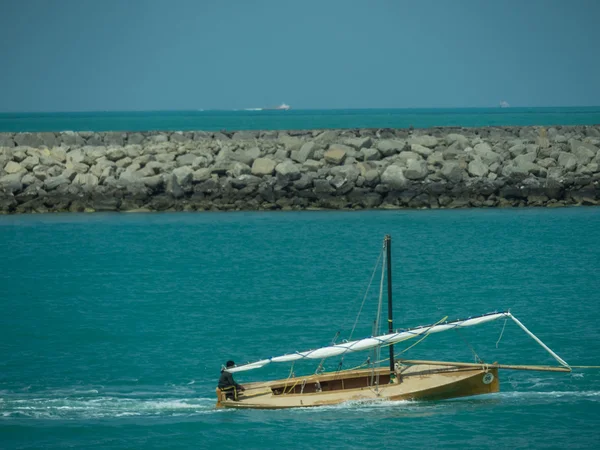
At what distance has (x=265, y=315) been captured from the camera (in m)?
31.9

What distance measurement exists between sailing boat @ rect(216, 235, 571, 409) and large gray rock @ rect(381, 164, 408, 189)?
2795cm

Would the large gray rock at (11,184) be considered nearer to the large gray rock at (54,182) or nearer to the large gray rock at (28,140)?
the large gray rock at (54,182)

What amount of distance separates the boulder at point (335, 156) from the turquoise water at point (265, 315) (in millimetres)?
3477

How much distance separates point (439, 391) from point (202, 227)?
26.9 meters

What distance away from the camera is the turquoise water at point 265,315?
2180 cm

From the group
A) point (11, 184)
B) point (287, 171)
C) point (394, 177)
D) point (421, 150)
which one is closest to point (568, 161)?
point (421, 150)

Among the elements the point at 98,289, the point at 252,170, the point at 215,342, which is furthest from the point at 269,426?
the point at 252,170

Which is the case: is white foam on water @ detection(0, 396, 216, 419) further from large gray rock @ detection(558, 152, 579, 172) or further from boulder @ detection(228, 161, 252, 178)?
large gray rock @ detection(558, 152, 579, 172)

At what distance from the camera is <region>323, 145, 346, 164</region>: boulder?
52.6 metres

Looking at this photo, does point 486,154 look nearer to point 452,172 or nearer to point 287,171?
point 452,172

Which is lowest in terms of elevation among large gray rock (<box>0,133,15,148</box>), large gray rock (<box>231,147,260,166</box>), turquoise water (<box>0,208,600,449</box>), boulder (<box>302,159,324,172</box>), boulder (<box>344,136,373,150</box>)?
turquoise water (<box>0,208,600,449</box>)

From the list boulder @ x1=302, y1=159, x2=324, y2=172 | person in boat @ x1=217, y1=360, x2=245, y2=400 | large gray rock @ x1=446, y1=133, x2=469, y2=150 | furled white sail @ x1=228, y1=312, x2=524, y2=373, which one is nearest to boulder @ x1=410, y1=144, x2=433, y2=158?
large gray rock @ x1=446, y1=133, x2=469, y2=150

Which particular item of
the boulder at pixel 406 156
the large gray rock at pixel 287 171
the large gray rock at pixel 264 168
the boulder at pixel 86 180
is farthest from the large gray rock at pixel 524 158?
the boulder at pixel 86 180

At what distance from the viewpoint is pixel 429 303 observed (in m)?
33.2
